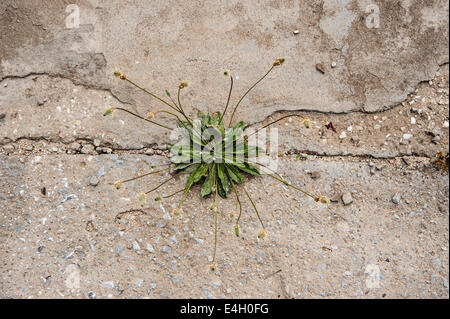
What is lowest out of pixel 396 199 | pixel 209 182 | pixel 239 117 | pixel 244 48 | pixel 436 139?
pixel 396 199

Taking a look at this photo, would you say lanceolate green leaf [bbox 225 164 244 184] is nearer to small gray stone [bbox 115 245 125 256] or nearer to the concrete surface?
the concrete surface

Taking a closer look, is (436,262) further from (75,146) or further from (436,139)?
(75,146)

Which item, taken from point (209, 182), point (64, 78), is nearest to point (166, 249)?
point (209, 182)

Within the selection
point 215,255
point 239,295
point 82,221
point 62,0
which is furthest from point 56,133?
point 239,295

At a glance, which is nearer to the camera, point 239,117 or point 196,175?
point 196,175

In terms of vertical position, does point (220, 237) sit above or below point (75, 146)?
below

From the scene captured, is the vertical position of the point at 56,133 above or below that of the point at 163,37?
below

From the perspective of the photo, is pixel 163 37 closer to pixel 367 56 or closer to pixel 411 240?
pixel 367 56

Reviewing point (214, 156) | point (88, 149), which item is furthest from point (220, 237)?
point (88, 149)
